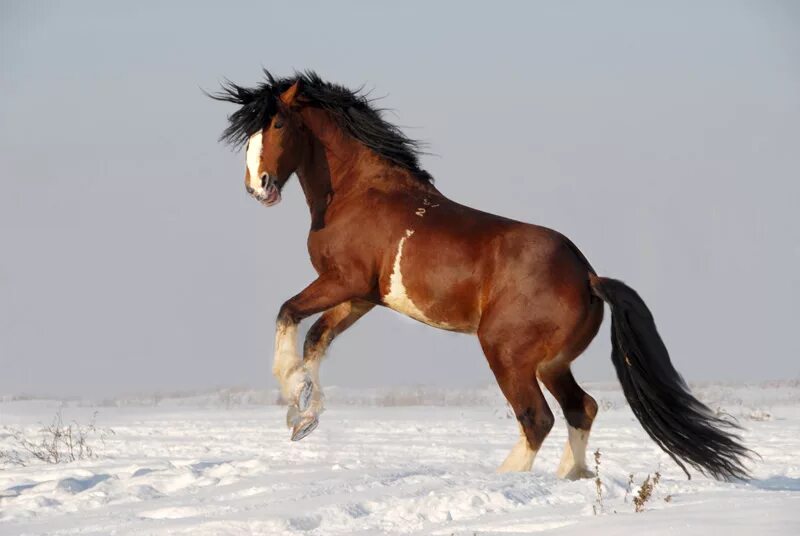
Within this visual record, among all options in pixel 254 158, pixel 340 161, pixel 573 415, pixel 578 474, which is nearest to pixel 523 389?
pixel 573 415

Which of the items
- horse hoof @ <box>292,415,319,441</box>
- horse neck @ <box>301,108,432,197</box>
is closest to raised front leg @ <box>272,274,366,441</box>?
horse hoof @ <box>292,415,319,441</box>

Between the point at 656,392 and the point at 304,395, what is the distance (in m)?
2.52

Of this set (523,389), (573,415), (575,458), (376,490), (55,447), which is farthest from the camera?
(55,447)

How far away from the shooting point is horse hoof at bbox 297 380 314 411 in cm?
786

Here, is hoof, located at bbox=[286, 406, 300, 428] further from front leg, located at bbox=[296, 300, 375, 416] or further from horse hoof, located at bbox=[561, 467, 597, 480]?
horse hoof, located at bbox=[561, 467, 597, 480]

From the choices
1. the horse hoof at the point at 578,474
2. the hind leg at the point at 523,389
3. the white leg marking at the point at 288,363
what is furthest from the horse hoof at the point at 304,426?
the horse hoof at the point at 578,474

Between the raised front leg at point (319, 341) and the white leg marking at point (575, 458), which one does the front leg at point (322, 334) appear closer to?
the raised front leg at point (319, 341)

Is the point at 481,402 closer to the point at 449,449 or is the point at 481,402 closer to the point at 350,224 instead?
the point at 449,449

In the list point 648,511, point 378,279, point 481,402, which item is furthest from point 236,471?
point 481,402

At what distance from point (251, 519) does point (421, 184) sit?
331 centimetres

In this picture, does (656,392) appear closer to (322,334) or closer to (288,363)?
(322,334)

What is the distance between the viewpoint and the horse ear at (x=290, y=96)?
8.32 metres

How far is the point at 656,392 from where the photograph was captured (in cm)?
759

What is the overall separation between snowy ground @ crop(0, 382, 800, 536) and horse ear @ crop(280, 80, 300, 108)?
9.12 ft
